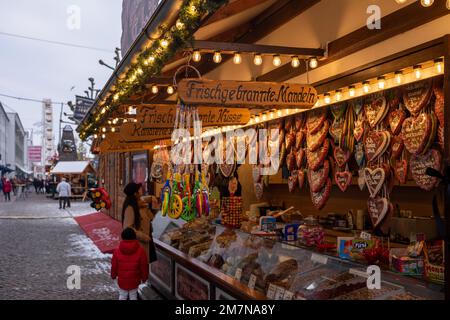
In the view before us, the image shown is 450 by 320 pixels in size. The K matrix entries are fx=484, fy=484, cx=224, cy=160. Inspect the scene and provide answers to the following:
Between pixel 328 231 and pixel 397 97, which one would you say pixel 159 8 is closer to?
pixel 397 97

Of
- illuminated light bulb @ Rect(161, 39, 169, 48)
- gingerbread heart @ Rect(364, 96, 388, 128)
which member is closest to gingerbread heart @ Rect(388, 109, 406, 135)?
gingerbread heart @ Rect(364, 96, 388, 128)

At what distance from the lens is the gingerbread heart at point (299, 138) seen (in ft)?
22.1

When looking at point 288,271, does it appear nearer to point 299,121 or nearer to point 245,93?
point 245,93

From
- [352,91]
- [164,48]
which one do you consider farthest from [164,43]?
[352,91]

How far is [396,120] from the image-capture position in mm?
5031

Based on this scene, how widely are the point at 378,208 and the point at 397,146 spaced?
0.69 metres

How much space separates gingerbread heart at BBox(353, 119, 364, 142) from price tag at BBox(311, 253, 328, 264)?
1691mm

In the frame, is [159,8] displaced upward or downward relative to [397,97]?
upward

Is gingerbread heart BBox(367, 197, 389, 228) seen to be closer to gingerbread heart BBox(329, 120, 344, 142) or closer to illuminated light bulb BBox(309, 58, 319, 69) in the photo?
gingerbread heart BBox(329, 120, 344, 142)

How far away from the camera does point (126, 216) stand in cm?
703

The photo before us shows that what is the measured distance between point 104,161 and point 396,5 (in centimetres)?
2147

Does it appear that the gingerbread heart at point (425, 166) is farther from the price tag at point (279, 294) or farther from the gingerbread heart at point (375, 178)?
the price tag at point (279, 294)

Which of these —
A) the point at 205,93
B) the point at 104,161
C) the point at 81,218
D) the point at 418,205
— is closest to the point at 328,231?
the point at 418,205

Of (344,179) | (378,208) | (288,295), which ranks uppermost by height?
(344,179)
